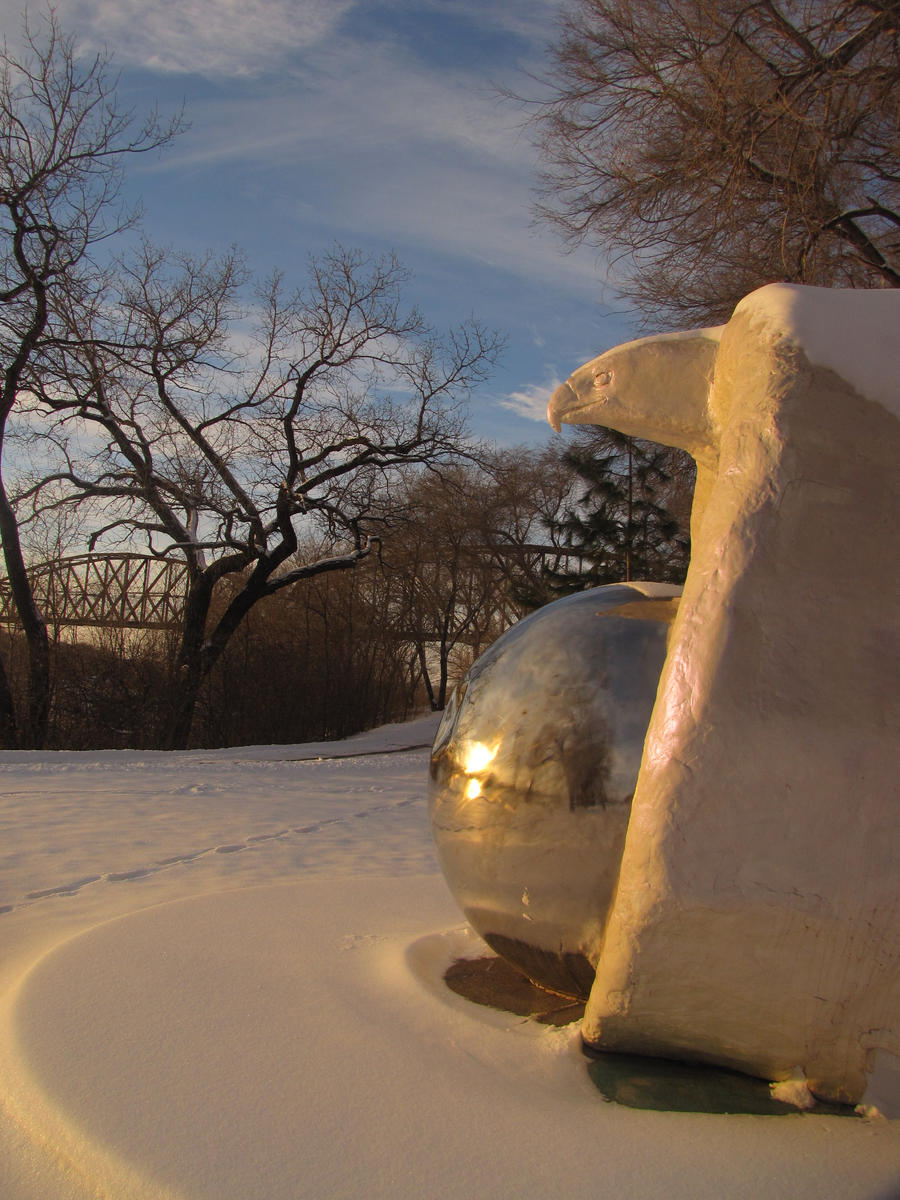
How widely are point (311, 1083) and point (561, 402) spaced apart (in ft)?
7.90

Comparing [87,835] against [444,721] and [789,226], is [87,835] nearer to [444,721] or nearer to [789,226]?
[444,721]

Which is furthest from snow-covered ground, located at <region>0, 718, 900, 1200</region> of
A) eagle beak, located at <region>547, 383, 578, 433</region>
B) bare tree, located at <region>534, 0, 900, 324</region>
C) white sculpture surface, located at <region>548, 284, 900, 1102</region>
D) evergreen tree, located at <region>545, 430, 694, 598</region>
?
evergreen tree, located at <region>545, 430, 694, 598</region>

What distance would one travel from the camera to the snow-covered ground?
240 cm

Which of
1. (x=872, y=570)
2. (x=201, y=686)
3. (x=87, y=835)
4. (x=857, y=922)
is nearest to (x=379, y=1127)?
(x=857, y=922)

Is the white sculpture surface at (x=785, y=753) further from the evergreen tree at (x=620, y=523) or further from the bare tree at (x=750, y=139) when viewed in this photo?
the evergreen tree at (x=620, y=523)

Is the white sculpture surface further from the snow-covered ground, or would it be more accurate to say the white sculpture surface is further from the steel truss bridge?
the steel truss bridge

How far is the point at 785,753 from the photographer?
8.79 ft

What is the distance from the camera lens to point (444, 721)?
3809 mm

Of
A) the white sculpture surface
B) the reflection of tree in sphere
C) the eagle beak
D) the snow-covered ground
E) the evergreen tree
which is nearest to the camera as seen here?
the snow-covered ground

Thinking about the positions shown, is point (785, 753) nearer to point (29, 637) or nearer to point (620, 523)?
point (29, 637)

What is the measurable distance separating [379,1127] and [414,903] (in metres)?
2.78

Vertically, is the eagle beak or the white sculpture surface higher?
the eagle beak

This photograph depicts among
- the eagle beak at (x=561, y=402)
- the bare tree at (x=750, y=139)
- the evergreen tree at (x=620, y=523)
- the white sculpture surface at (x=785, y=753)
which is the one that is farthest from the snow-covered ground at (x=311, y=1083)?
the evergreen tree at (x=620, y=523)

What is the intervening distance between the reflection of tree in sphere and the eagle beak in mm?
679
